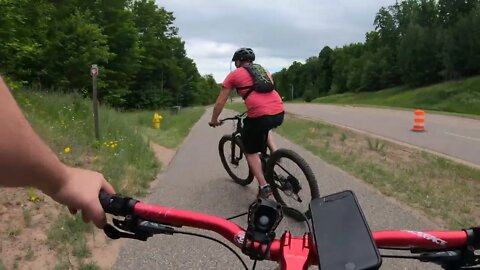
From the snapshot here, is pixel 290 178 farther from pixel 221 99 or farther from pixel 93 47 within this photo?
pixel 93 47

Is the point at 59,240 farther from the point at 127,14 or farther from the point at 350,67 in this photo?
the point at 350,67

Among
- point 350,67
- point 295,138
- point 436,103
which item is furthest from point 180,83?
point 350,67

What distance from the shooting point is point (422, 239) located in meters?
1.66

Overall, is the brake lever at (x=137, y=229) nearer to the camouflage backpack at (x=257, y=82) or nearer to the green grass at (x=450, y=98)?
the camouflage backpack at (x=257, y=82)

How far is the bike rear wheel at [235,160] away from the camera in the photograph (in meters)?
7.33

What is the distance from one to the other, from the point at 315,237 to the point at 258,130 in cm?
445

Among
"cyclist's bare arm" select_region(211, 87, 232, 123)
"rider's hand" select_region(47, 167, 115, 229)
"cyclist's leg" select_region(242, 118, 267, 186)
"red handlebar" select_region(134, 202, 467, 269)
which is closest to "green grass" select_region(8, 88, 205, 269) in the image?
"cyclist's bare arm" select_region(211, 87, 232, 123)

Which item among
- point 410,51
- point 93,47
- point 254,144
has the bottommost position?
point 254,144

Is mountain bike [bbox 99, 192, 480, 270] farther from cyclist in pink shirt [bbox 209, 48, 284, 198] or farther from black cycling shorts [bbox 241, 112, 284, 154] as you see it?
black cycling shorts [bbox 241, 112, 284, 154]

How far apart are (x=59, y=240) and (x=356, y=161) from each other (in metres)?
7.14

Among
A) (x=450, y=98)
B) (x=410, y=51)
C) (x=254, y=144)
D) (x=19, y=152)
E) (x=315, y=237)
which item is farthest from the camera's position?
(x=410, y=51)

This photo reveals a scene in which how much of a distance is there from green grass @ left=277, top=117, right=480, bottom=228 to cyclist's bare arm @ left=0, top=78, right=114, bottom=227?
16.7 feet

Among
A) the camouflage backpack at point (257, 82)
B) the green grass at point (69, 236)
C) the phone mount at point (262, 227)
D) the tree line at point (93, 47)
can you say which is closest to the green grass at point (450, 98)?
the tree line at point (93, 47)

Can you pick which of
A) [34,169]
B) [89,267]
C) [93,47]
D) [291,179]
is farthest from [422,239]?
[93,47]
